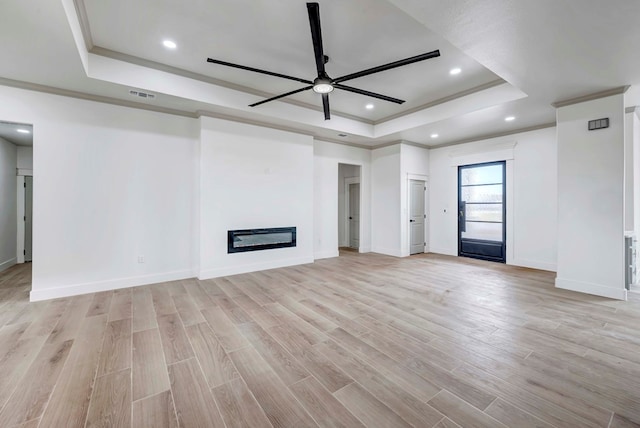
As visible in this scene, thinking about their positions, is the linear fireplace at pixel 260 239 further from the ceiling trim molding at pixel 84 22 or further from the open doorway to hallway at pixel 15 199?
the open doorway to hallway at pixel 15 199

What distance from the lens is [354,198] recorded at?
820cm

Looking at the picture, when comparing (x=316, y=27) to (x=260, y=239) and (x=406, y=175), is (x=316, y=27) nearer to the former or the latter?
(x=260, y=239)

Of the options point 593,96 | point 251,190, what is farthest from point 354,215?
point 593,96

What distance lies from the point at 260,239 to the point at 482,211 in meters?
5.28

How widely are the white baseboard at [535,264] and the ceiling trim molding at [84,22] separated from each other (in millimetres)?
7954

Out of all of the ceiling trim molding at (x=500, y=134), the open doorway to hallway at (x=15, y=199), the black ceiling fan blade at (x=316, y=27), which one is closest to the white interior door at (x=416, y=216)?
the ceiling trim molding at (x=500, y=134)

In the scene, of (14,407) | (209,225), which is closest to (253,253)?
(209,225)

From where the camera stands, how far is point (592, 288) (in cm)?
383

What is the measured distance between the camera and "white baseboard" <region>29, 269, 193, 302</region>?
3630mm

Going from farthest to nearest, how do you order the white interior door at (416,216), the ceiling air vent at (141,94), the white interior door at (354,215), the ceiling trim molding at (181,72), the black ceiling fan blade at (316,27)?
the white interior door at (354,215) → the white interior door at (416,216) → the ceiling air vent at (141,94) → the ceiling trim molding at (181,72) → the black ceiling fan blade at (316,27)

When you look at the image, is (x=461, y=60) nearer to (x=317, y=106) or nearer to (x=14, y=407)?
(x=317, y=106)

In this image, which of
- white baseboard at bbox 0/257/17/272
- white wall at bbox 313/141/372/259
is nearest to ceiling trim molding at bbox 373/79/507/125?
white wall at bbox 313/141/372/259

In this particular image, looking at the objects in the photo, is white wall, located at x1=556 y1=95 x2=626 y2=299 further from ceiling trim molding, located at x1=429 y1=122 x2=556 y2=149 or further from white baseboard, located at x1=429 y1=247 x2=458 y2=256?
white baseboard, located at x1=429 y1=247 x2=458 y2=256

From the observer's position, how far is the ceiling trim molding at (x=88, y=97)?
11.6 ft
